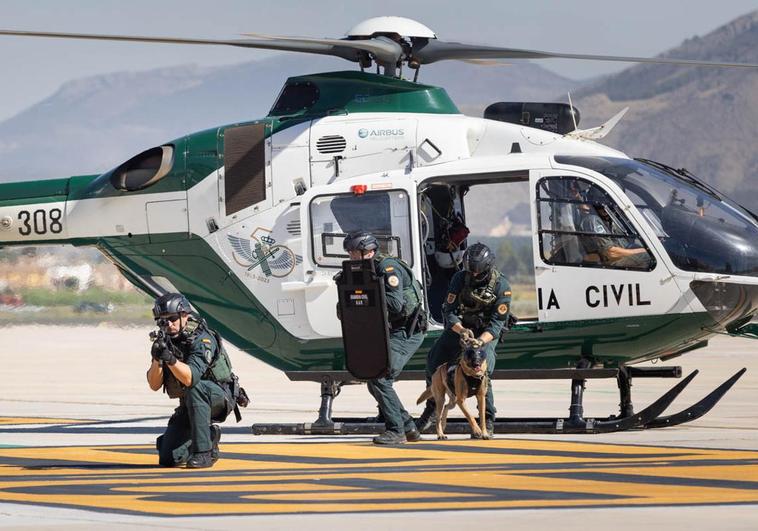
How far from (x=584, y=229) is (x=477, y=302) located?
131cm

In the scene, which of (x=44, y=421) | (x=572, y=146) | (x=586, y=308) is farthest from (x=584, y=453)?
(x=44, y=421)

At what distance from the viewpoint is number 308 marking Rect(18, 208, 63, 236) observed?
1716 centimetres

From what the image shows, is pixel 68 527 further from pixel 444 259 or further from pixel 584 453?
pixel 444 259

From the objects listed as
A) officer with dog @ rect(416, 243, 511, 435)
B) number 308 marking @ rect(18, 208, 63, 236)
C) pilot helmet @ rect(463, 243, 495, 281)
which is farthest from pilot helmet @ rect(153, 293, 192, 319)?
number 308 marking @ rect(18, 208, 63, 236)

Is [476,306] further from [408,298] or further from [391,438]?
[391,438]

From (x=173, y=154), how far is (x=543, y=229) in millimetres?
3911

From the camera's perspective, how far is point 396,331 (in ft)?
46.9

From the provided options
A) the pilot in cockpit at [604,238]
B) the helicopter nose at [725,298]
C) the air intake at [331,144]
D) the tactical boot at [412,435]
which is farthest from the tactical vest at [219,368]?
the helicopter nose at [725,298]

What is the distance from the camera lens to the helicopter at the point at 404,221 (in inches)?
590

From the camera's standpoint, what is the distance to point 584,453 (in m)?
13.0

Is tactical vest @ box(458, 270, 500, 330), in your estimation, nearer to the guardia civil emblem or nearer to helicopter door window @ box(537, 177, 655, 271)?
helicopter door window @ box(537, 177, 655, 271)

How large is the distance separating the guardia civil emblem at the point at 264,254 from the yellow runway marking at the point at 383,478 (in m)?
2.32

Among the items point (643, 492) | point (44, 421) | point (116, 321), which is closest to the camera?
point (643, 492)

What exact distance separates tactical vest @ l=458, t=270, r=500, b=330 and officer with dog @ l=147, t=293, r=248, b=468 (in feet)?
9.64
